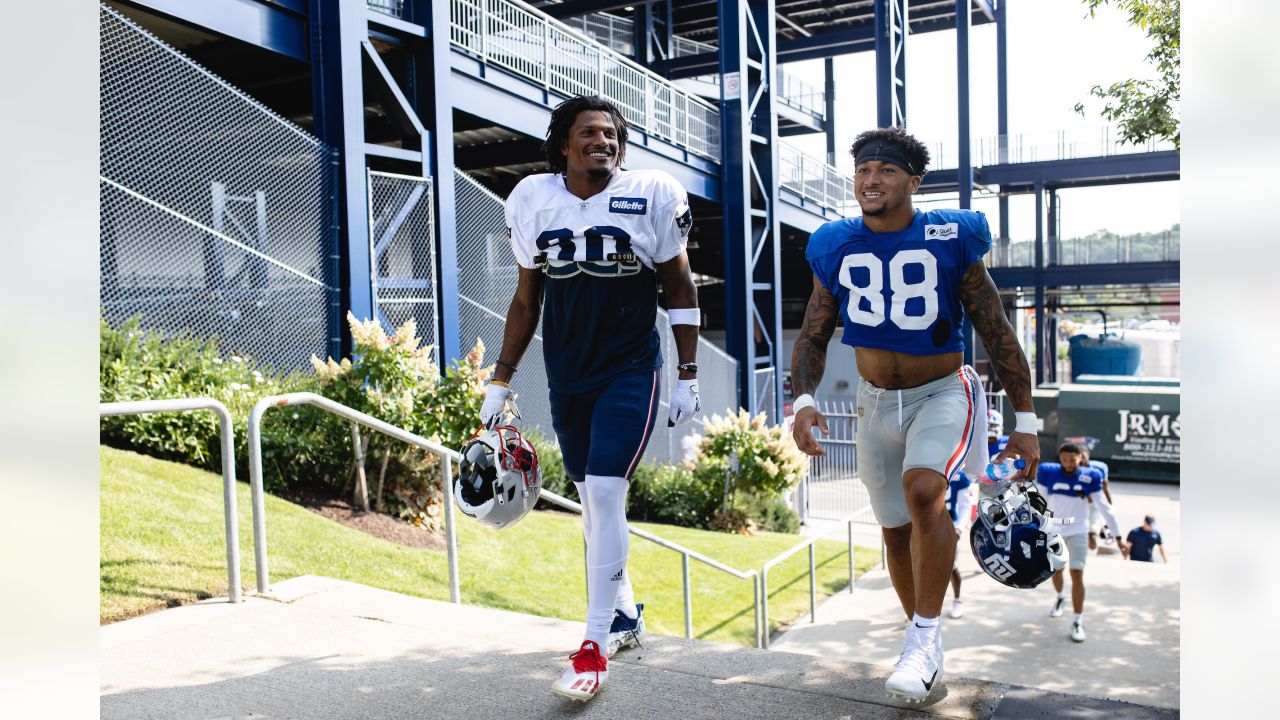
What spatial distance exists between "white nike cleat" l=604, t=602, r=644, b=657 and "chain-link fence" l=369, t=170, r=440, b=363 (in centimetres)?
764

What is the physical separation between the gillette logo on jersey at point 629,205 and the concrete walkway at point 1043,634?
577 cm

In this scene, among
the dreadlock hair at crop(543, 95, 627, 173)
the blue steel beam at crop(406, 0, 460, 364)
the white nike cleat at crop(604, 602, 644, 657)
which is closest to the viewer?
the dreadlock hair at crop(543, 95, 627, 173)

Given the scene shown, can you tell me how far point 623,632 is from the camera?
390 centimetres

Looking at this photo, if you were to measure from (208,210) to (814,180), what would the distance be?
1685cm

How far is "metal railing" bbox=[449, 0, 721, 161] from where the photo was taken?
13.3m

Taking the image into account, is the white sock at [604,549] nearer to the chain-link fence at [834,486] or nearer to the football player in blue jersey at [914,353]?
the football player in blue jersey at [914,353]

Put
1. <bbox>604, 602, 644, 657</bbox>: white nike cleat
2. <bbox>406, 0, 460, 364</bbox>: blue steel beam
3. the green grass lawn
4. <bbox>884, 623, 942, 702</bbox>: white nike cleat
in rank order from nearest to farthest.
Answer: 1. <bbox>884, 623, 942, 702</bbox>: white nike cleat
2. <bbox>604, 602, 644, 657</bbox>: white nike cleat
3. the green grass lawn
4. <bbox>406, 0, 460, 364</bbox>: blue steel beam

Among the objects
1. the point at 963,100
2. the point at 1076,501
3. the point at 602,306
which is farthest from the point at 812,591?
the point at 963,100

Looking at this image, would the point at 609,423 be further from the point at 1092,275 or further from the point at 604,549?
the point at 1092,275

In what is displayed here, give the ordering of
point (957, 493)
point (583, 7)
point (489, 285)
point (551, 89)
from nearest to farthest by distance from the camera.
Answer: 1. point (957, 493)
2. point (489, 285)
3. point (551, 89)
4. point (583, 7)

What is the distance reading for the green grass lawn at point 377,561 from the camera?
5.50 m

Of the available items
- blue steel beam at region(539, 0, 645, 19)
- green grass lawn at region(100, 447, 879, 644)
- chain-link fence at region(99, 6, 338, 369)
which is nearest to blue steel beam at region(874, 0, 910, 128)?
blue steel beam at region(539, 0, 645, 19)

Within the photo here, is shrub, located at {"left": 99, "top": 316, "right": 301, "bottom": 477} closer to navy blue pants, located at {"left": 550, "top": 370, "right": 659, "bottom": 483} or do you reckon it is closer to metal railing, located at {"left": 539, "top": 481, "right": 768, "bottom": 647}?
metal railing, located at {"left": 539, "top": 481, "right": 768, "bottom": 647}
